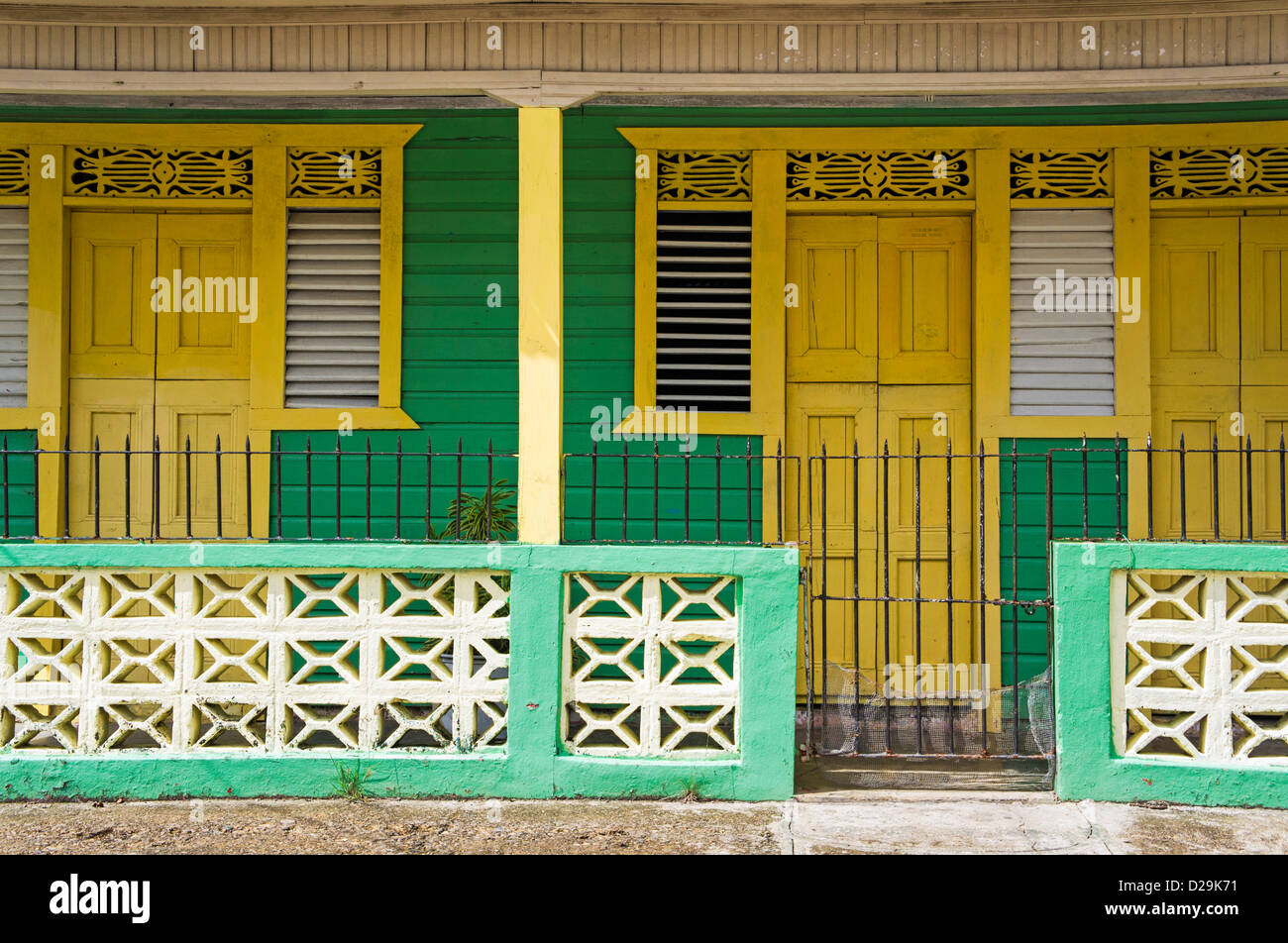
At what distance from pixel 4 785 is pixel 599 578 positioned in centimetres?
317

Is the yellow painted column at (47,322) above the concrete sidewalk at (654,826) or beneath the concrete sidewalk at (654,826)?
above

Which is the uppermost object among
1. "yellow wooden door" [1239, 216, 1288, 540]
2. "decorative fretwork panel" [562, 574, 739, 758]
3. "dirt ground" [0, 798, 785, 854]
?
"yellow wooden door" [1239, 216, 1288, 540]

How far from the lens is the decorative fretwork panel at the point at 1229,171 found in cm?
645

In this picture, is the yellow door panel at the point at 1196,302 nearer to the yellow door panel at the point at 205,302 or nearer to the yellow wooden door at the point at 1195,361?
the yellow wooden door at the point at 1195,361

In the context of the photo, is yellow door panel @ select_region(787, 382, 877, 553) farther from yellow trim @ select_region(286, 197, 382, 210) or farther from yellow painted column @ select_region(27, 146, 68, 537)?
yellow painted column @ select_region(27, 146, 68, 537)

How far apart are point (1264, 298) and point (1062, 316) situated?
117 centimetres

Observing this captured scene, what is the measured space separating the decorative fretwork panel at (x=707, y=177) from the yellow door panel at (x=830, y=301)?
38 centimetres

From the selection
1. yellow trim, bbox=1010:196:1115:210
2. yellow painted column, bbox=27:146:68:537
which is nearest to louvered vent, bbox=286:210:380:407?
yellow painted column, bbox=27:146:68:537

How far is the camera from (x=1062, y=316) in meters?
6.57

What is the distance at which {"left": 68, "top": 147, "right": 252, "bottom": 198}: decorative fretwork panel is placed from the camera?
662cm

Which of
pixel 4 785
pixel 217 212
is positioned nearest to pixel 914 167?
pixel 217 212

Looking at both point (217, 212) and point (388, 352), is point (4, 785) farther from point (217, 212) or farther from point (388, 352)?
point (217, 212)

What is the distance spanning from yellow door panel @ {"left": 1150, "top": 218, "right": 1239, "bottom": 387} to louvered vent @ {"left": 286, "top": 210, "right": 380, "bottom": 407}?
4.62m

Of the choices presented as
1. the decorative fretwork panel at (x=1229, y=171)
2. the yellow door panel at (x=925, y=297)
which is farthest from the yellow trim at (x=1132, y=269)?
the yellow door panel at (x=925, y=297)
